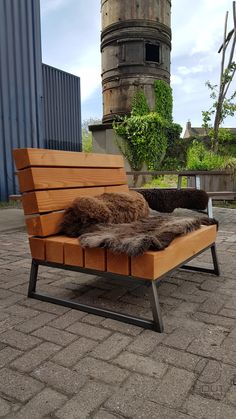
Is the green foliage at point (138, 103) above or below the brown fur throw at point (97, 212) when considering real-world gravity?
above

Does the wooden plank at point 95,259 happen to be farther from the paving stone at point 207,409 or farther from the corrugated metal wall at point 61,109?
the corrugated metal wall at point 61,109

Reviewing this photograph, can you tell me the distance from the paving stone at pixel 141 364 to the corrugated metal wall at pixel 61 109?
11.1 metres

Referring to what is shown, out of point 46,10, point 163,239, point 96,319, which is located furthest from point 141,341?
point 46,10

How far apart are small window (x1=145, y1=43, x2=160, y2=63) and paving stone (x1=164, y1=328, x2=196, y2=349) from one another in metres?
11.7

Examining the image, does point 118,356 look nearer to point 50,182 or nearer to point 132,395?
point 132,395

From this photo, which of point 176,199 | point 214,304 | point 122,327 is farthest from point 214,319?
point 176,199

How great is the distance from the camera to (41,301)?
2.18 m

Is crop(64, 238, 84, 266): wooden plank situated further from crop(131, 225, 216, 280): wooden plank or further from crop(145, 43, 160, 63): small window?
crop(145, 43, 160, 63): small window

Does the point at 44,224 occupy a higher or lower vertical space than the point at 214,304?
higher

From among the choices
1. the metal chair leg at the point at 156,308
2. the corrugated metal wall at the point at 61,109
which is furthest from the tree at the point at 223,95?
the metal chair leg at the point at 156,308

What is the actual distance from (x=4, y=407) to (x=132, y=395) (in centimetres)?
44

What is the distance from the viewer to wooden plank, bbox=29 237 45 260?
2.07 meters

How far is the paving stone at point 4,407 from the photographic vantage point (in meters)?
1.17

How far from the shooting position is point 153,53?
39.6ft
